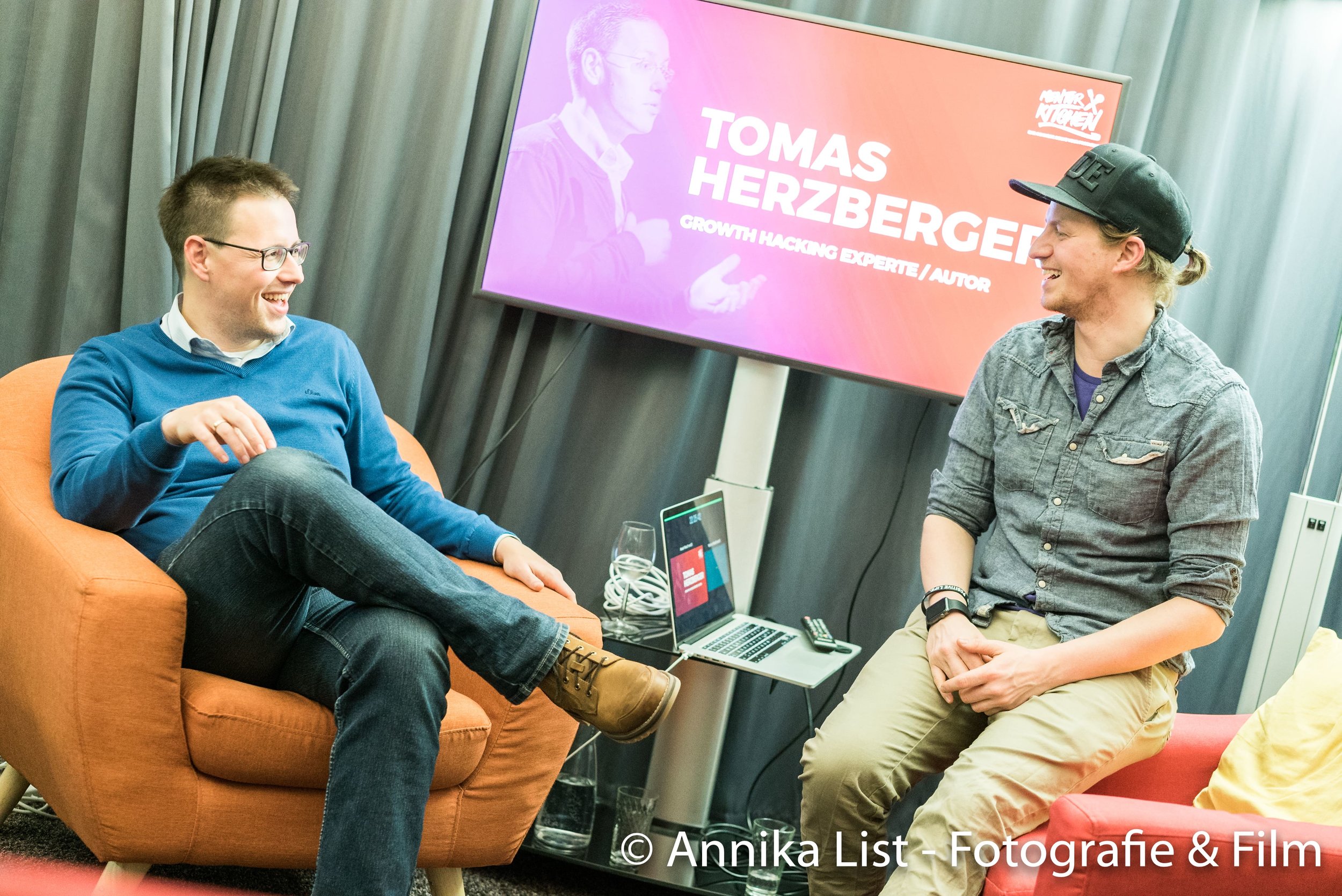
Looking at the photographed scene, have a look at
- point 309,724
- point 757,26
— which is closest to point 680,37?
point 757,26

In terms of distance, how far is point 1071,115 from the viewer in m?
2.33

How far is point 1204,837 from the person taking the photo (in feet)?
4.71

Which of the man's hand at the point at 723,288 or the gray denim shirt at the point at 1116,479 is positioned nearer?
the gray denim shirt at the point at 1116,479

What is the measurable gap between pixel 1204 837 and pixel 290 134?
2.36 metres

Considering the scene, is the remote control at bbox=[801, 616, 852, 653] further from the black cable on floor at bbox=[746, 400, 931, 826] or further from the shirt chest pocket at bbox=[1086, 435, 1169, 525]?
the shirt chest pocket at bbox=[1086, 435, 1169, 525]

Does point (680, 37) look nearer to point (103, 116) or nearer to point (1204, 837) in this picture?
point (103, 116)

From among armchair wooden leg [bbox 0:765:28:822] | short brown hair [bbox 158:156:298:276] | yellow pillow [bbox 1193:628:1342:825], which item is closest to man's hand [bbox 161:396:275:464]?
short brown hair [bbox 158:156:298:276]

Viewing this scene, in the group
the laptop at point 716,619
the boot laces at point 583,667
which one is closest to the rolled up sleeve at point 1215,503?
the laptop at point 716,619

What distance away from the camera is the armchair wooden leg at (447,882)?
187 cm

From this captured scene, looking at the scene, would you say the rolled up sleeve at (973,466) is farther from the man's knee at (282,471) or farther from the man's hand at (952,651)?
the man's knee at (282,471)

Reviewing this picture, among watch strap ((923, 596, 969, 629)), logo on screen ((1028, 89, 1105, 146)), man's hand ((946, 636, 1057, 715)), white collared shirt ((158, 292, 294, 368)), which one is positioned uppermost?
logo on screen ((1028, 89, 1105, 146))

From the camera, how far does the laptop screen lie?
6.97ft

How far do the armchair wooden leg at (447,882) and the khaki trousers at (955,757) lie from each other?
23.5 inches

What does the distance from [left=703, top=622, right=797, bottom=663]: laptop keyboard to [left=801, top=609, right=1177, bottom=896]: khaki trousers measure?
0.32 meters
